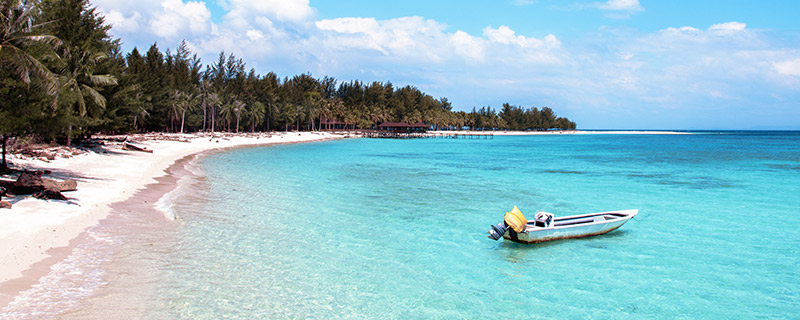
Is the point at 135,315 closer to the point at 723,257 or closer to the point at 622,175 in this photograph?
the point at 723,257

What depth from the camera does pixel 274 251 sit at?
38.4 ft

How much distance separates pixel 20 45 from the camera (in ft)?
46.8

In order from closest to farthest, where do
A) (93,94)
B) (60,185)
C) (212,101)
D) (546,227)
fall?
(546,227) → (60,185) → (93,94) → (212,101)

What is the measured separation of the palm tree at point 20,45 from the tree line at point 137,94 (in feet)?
0.10

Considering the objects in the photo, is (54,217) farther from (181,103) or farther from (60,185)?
(181,103)

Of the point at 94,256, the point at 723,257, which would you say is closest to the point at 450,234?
the point at 723,257

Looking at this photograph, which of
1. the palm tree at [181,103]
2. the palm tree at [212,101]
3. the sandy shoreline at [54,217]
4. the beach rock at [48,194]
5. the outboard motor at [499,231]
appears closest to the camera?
the sandy shoreline at [54,217]

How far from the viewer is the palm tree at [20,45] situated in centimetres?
1334

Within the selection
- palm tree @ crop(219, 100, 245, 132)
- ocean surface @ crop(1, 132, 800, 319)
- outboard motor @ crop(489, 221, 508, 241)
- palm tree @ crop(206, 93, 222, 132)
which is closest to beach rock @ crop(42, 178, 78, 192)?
ocean surface @ crop(1, 132, 800, 319)

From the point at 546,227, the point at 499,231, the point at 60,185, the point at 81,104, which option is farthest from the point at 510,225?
Answer: the point at 81,104

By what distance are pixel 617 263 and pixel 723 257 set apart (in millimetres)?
3100

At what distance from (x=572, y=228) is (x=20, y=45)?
53.0 ft

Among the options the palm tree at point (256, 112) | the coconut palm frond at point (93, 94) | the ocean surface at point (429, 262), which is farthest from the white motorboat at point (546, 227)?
the palm tree at point (256, 112)

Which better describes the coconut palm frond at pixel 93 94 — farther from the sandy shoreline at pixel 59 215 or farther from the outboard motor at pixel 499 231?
the outboard motor at pixel 499 231
